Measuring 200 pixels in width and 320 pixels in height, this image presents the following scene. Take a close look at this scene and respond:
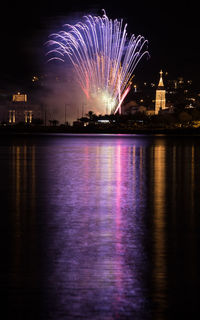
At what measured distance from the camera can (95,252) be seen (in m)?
8.09

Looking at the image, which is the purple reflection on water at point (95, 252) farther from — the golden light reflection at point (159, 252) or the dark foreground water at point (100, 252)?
the golden light reflection at point (159, 252)

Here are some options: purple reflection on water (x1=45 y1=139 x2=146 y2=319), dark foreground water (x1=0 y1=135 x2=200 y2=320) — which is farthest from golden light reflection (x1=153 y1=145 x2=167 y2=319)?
purple reflection on water (x1=45 y1=139 x2=146 y2=319)

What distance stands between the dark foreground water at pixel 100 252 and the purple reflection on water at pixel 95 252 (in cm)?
1

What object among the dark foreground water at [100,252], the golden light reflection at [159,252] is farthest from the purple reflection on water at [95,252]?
the golden light reflection at [159,252]

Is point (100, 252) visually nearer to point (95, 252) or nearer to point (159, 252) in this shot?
point (95, 252)

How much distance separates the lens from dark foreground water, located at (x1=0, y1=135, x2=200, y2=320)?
569cm

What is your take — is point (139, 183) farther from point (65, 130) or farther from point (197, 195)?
point (65, 130)

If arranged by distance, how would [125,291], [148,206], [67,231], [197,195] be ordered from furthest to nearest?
1. [197,195]
2. [148,206]
3. [67,231]
4. [125,291]

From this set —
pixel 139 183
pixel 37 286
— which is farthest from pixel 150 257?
pixel 139 183

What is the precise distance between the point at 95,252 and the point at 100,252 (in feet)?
0.26

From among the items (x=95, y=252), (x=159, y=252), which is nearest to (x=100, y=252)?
(x=95, y=252)

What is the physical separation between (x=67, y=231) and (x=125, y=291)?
371 centimetres

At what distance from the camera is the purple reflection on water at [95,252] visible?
5719 millimetres

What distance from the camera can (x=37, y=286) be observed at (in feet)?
20.8
